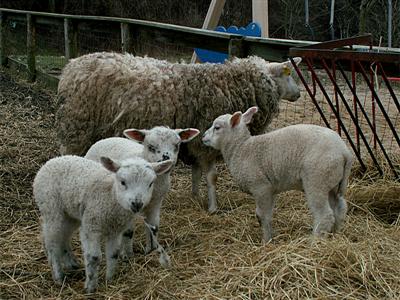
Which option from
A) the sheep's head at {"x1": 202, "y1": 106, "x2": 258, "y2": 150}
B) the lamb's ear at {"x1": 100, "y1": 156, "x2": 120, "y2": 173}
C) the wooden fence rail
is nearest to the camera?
the lamb's ear at {"x1": 100, "y1": 156, "x2": 120, "y2": 173}

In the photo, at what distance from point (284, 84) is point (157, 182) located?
86.7 inches

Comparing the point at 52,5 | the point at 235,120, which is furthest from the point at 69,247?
the point at 52,5

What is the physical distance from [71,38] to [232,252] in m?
6.79

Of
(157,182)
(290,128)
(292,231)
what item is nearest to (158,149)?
(157,182)

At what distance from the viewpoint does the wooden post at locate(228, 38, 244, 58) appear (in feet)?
20.7

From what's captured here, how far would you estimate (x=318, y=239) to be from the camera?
3906 millimetres

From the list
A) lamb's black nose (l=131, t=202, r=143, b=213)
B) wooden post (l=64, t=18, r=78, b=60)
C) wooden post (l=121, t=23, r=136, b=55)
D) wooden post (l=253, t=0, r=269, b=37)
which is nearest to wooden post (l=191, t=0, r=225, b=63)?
wooden post (l=253, t=0, r=269, b=37)

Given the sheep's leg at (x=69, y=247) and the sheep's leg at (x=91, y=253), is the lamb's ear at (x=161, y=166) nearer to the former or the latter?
the sheep's leg at (x=91, y=253)

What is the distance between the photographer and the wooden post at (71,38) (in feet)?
33.1

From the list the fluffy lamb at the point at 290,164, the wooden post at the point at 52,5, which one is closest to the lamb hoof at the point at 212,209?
the fluffy lamb at the point at 290,164

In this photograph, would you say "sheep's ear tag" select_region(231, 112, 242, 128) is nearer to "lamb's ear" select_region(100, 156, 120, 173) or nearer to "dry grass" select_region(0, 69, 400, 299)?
"dry grass" select_region(0, 69, 400, 299)

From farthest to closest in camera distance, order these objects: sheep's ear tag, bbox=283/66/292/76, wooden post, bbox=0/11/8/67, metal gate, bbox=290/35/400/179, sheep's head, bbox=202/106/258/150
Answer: wooden post, bbox=0/11/8/67 → sheep's ear tag, bbox=283/66/292/76 → sheep's head, bbox=202/106/258/150 → metal gate, bbox=290/35/400/179

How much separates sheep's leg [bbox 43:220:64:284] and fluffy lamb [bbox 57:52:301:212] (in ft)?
5.53

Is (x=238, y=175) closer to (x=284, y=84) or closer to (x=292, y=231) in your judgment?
(x=292, y=231)
